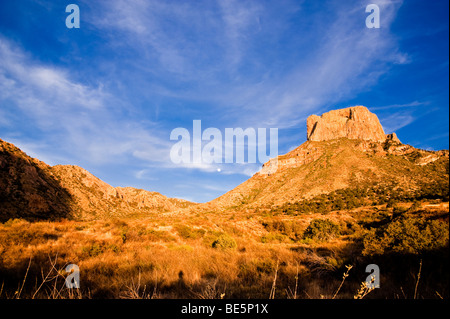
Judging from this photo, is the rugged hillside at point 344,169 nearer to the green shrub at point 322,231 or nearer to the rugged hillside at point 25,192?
the green shrub at point 322,231

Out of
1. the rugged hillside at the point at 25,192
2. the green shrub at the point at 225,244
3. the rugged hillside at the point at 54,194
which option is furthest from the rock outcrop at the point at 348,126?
the rugged hillside at the point at 25,192

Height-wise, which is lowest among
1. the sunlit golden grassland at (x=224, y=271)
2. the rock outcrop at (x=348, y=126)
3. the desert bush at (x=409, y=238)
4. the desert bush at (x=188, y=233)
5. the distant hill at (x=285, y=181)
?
the desert bush at (x=188, y=233)

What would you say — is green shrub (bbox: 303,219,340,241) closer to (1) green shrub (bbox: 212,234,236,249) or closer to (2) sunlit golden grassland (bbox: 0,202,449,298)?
(2) sunlit golden grassland (bbox: 0,202,449,298)

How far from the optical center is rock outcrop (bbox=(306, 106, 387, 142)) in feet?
264

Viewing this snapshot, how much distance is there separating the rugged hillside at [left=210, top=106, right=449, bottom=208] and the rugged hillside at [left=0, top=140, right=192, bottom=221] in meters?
29.8

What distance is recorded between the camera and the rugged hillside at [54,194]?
31.7 meters

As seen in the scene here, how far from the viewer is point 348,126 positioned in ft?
278

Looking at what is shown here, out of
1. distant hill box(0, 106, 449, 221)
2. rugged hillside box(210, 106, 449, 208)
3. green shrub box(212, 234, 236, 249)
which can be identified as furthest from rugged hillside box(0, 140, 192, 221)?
green shrub box(212, 234, 236, 249)

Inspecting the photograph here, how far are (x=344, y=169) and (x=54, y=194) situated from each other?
72.3 meters
